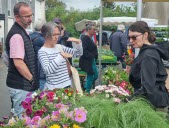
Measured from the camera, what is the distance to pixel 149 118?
2768mm

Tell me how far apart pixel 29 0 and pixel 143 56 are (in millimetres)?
39341

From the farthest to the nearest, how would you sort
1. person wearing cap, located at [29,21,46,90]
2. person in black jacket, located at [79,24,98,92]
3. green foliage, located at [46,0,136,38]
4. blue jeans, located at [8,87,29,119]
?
green foliage, located at [46,0,136,38] < person in black jacket, located at [79,24,98,92] < person wearing cap, located at [29,21,46,90] < blue jeans, located at [8,87,29,119]

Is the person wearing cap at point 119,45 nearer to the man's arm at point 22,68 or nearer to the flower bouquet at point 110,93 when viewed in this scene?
the man's arm at point 22,68

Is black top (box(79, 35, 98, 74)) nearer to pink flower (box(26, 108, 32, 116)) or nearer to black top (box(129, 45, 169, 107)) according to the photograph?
black top (box(129, 45, 169, 107))

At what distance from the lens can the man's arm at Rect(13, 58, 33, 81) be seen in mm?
4078

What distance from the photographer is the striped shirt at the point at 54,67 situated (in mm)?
4258

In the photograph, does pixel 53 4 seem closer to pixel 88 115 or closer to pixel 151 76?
pixel 151 76

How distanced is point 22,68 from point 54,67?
376 mm

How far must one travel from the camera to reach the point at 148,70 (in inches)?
126

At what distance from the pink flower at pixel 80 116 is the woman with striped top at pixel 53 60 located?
1.53 metres

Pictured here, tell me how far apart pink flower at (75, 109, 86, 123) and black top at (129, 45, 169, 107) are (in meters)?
0.69

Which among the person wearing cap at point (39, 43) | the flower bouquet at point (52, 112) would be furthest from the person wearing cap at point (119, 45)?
the flower bouquet at point (52, 112)

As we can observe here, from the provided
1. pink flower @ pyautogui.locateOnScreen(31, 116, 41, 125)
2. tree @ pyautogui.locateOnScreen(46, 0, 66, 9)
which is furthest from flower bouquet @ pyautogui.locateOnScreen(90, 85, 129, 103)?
tree @ pyautogui.locateOnScreen(46, 0, 66, 9)

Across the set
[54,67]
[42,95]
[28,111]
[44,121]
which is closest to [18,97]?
[54,67]
